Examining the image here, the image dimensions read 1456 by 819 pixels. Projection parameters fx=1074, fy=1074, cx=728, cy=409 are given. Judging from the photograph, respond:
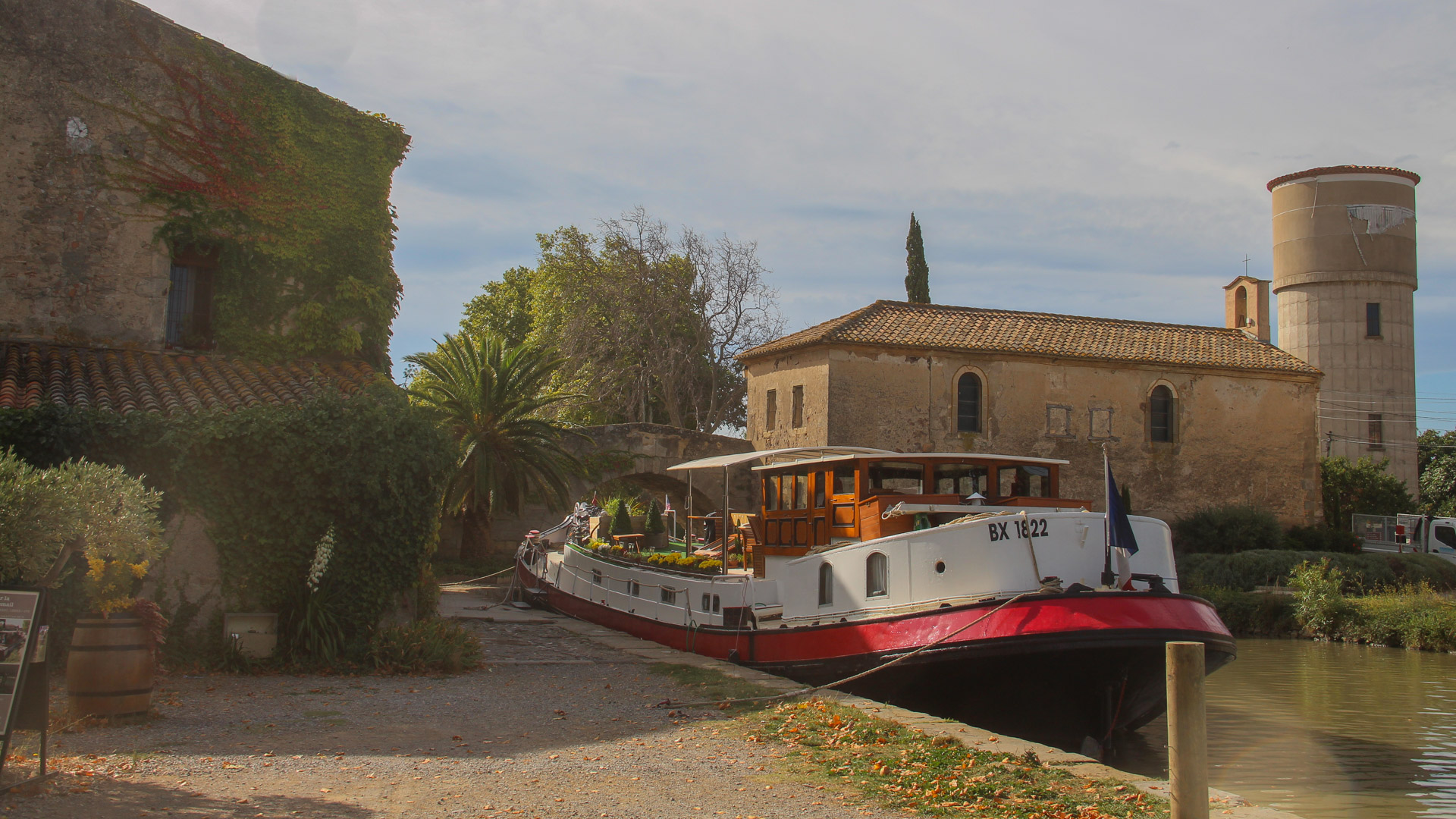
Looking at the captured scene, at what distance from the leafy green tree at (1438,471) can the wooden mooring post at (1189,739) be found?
152ft

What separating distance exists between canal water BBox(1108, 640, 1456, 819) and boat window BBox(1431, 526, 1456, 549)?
13.9m

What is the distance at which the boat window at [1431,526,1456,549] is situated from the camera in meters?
31.2

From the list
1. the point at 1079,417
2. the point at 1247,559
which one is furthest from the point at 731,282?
the point at 1247,559

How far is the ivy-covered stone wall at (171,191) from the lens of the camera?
1386 cm

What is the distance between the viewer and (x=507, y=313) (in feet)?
145

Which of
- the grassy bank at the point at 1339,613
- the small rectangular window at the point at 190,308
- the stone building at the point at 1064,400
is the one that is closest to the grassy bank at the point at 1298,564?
the grassy bank at the point at 1339,613

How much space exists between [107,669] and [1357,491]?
123 feet

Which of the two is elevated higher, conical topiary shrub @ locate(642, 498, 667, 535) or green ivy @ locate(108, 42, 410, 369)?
green ivy @ locate(108, 42, 410, 369)

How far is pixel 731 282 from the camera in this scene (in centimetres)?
3866

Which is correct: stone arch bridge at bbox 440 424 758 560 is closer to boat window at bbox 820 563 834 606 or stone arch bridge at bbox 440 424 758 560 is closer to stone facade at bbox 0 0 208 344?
stone facade at bbox 0 0 208 344

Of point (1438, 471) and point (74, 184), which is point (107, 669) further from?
point (1438, 471)

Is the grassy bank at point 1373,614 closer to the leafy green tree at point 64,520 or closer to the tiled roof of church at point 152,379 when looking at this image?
the tiled roof of church at point 152,379

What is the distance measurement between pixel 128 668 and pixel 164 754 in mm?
1204

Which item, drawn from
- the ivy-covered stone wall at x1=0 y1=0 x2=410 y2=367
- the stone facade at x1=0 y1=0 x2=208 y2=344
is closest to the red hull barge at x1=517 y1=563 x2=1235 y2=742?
the ivy-covered stone wall at x1=0 y1=0 x2=410 y2=367
